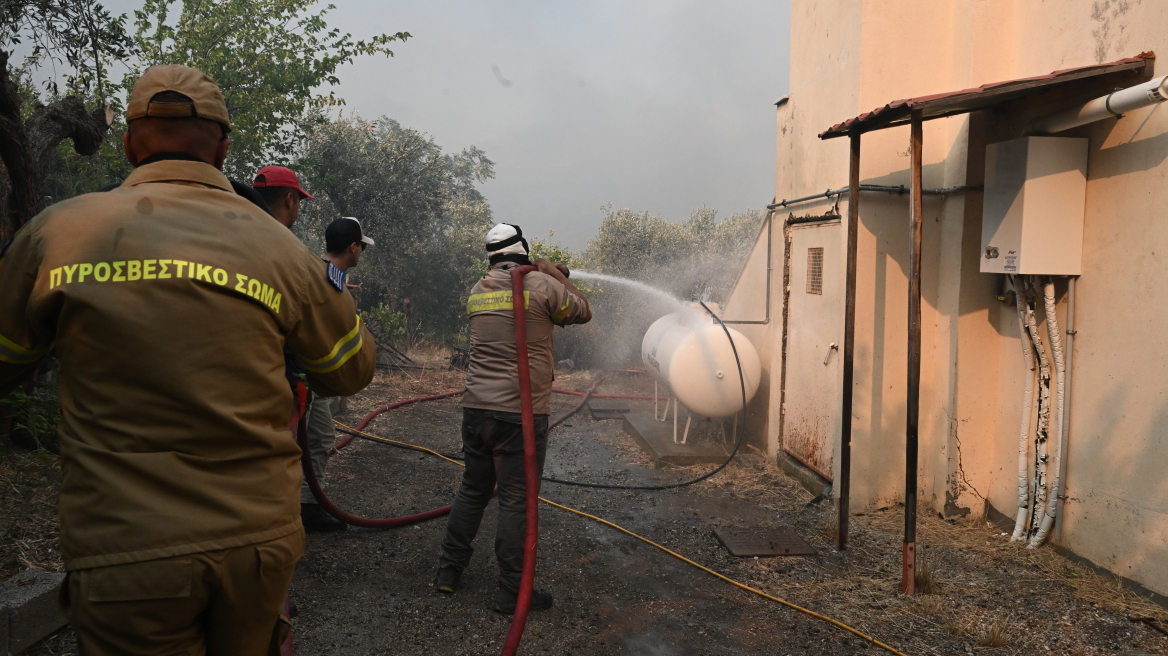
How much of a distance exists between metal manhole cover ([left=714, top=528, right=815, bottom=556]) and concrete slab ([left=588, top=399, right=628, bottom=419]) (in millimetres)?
4060

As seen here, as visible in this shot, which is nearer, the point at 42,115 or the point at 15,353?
the point at 15,353

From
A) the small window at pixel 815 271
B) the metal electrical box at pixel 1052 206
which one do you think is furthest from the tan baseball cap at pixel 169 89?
the small window at pixel 815 271

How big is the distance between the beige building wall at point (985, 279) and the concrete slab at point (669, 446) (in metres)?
1.92

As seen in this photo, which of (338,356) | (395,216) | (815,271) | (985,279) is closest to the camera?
(338,356)

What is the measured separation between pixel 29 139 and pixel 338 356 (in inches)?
166

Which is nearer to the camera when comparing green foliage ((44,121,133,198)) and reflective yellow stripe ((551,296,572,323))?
reflective yellow stripe ((551,296,572,323))

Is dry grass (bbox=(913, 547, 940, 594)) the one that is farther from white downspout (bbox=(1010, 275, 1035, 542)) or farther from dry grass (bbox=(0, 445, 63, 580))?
dry grass (bbox=(0, 445, 63, 580))

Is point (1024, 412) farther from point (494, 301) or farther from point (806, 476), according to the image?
point (494, 301)

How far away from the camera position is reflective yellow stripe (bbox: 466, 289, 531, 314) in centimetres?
407

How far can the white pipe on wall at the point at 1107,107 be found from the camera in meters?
3.62

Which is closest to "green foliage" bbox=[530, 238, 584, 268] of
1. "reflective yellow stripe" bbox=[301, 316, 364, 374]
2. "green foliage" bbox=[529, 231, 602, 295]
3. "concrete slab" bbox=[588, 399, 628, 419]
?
"green foliage" bbox=[529, 231, 602, 295]

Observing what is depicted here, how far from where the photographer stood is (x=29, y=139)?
464 centimetres

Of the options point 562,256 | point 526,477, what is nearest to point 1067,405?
point 526,477

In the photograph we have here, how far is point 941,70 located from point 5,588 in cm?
658
